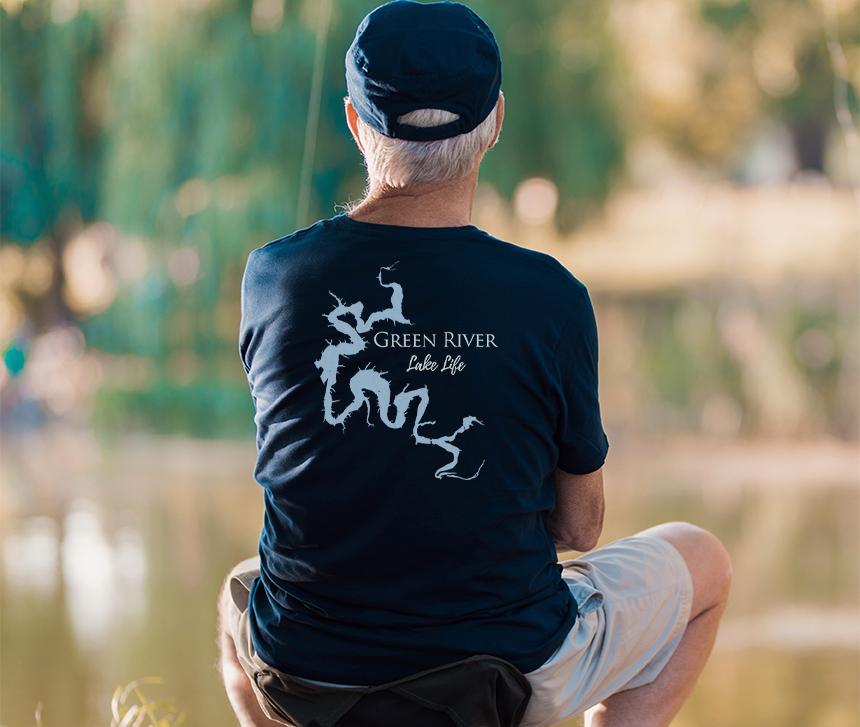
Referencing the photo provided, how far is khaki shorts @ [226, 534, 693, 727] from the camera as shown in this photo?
1.26 metres

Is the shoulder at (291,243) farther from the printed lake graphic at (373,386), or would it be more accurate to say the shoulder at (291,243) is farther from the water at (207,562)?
the water at (207,562)

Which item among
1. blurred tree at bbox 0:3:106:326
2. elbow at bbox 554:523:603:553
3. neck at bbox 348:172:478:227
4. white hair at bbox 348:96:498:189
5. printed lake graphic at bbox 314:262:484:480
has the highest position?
white hair at bbox 348:96:498:189

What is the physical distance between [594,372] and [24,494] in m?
4.96

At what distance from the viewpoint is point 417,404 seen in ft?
3.79

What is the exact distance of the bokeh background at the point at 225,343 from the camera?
4.58 metres

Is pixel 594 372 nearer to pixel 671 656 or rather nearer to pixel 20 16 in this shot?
pixel 671 656

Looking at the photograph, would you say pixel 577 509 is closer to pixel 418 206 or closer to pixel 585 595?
pixel 585 595

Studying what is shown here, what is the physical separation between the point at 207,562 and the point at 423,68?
4.10 meters

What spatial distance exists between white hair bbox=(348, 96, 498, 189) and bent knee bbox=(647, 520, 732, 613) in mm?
428

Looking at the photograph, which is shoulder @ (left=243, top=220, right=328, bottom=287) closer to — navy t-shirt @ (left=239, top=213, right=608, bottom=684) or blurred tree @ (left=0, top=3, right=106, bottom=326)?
navy t-shirt @ (left=239, top=213, right=608, bottom=684)

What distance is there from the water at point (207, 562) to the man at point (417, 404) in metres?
2.15

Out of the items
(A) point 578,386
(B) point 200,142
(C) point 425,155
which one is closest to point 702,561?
(A) point 578,386

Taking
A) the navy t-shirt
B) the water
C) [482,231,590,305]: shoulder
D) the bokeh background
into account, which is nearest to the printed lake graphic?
the navy t-shirt

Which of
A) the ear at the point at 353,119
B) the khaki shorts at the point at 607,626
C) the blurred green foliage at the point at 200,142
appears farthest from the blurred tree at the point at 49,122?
the khaki shorts at the point at 607,626
